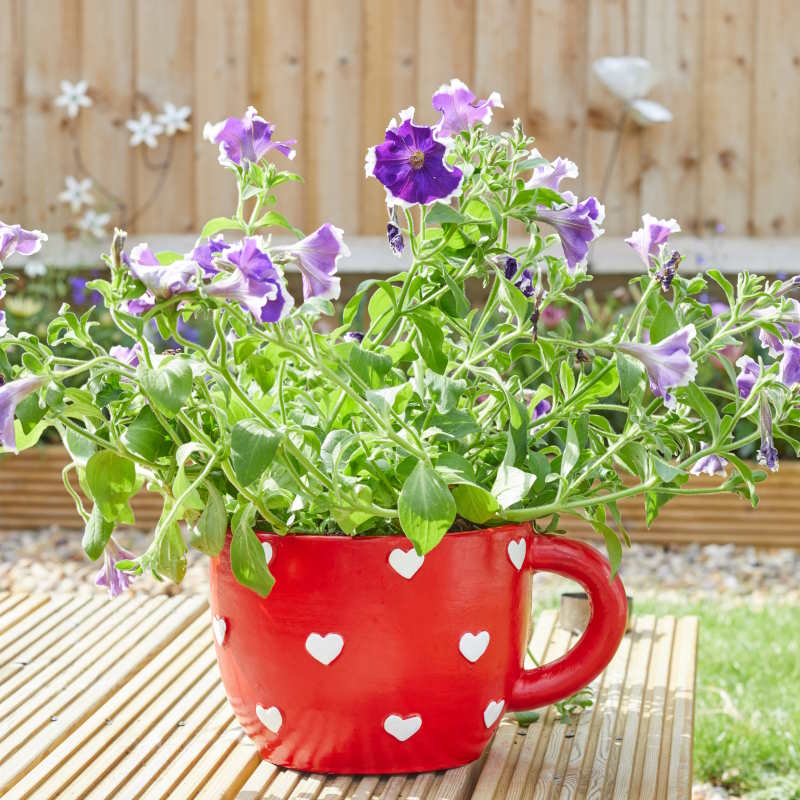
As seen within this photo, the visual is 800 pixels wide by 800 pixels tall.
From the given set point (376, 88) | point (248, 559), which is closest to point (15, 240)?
point (248, 559)

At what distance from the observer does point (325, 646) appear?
771mm

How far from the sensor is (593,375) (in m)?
0.81

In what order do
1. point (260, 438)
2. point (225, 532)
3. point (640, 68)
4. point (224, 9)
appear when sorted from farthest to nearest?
point (224, 9)
point (640, 68)
point (225, 532)
point (260, 438)

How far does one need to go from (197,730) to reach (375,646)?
21cm

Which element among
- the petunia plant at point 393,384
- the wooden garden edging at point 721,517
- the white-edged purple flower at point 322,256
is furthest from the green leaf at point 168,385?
the wooden garden edging at point 721,517

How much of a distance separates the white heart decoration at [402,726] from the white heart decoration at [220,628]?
0.12 metres

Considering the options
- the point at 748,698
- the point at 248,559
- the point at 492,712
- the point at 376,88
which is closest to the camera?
the point at 248,559

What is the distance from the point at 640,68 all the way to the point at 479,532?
3455 millimetres

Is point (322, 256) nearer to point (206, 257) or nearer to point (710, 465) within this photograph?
point (206, 257)

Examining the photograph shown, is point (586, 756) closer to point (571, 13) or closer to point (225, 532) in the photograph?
point (225, 532)

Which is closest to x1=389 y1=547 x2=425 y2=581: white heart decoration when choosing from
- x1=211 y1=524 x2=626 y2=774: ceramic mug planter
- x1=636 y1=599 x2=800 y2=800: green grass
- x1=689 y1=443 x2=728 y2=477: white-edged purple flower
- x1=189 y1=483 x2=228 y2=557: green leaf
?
x1=211 y1=524 x2=626 y2=774: ceramic mug planter

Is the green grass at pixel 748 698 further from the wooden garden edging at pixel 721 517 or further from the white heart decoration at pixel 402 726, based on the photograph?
the white heart decoration at pixel 402 726

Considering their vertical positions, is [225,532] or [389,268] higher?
[225,532]

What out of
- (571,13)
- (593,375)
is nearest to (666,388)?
(593,375)
